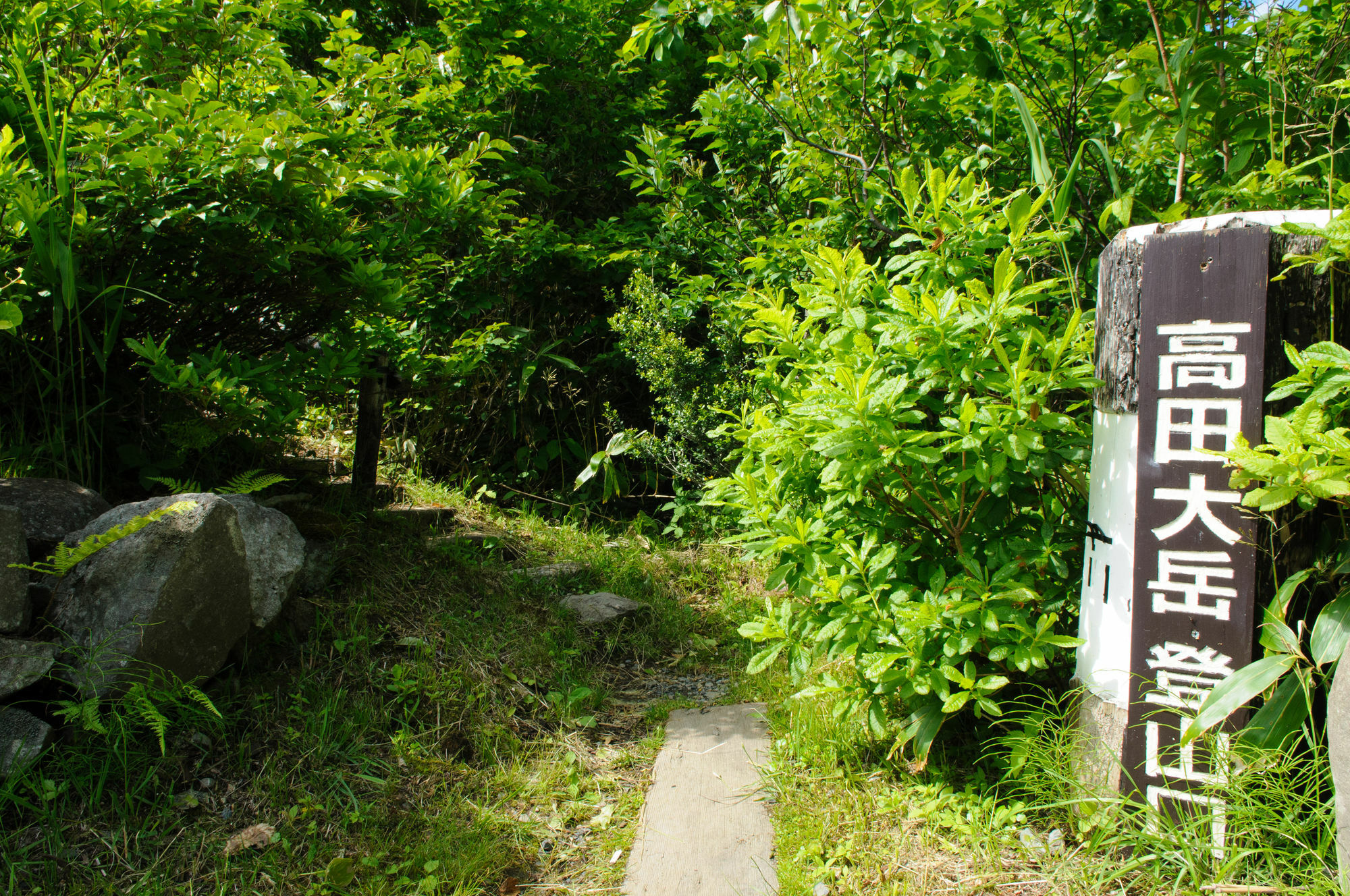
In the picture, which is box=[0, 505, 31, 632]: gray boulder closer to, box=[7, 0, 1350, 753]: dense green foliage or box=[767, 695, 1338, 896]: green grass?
box=[7, 0, 1350, 753]: dense green foliage

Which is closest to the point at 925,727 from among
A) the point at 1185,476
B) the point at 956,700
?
the point at 956,700

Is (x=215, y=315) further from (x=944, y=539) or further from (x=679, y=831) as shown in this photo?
(x=944, y=539)

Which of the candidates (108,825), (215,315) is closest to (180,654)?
(108,825)

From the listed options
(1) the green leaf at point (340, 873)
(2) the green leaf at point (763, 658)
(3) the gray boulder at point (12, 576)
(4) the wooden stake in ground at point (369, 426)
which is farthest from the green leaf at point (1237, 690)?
(4) the wooden stake in ground at point (369, 426)

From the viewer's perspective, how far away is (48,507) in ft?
8.30

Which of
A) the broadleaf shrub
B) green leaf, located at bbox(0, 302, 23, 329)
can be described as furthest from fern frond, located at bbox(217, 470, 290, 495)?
the broadleaf shrub

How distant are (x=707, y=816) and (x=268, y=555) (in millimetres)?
1715

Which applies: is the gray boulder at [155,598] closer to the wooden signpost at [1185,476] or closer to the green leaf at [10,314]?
the green leaf at [10,314]

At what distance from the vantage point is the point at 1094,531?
2.08 metres

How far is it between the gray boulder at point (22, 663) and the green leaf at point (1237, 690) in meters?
2.87

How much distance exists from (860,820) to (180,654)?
6.66ft

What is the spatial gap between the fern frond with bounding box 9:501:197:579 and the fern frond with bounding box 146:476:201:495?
0.80 feet

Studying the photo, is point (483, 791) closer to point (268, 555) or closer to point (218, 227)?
point (268, 555)

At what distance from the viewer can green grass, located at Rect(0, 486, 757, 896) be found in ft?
6.79
